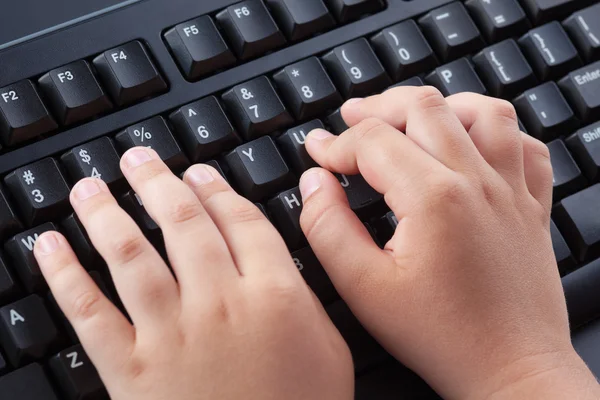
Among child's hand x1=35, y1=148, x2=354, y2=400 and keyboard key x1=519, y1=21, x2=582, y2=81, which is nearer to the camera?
child's hand x1=35, y1=148, x2=354, y2=400

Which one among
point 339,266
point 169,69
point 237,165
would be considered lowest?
point 339,266

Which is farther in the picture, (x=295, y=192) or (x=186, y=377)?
(x=295, y=192)

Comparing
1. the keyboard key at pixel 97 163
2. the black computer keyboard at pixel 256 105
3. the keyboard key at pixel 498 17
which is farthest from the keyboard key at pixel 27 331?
the keyboard key at pixel 498 17

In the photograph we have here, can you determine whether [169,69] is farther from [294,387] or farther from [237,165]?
[294,387]

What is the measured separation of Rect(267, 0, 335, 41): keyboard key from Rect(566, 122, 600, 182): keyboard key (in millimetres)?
246

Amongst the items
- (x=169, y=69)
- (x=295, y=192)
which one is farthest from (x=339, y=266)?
(x=169, y=69)

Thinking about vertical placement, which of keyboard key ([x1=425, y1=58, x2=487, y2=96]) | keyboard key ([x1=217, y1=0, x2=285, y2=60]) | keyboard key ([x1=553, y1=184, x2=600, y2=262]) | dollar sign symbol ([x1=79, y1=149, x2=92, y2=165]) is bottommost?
keyboard key ([x1=553, y1=184, x2=600, y2=262])

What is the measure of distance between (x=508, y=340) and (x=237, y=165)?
25cm

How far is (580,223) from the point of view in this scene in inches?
29.0

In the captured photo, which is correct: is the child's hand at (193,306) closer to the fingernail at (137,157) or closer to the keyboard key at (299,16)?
the fingernail at (137,157)

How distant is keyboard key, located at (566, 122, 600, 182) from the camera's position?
0.75 meters

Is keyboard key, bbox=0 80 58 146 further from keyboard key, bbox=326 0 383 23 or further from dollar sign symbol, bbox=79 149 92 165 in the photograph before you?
keyboard key, bbox=326 0 383 23

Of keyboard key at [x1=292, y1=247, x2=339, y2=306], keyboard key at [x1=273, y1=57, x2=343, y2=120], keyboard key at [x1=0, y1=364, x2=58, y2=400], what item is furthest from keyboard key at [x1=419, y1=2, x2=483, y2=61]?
keyboard key at [x1=0, y1=364, x2=58, y2=400]

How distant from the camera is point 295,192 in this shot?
0.70 metres
